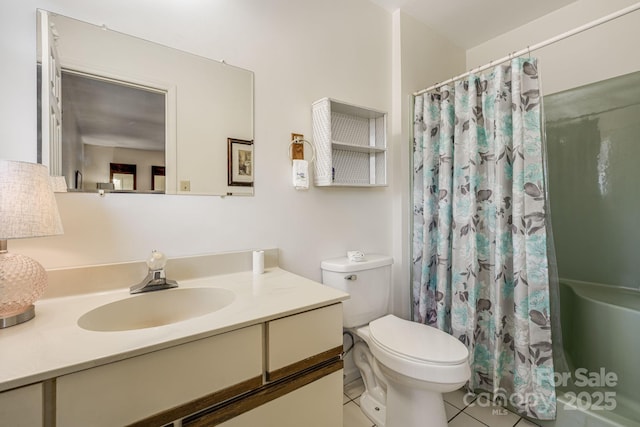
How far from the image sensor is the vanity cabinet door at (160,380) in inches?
22.9

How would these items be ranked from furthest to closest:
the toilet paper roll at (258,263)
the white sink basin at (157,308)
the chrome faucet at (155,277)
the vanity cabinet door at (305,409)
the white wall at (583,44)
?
the white wall at (583,44), the toilet paper roll at (258,263), the chrome faucet at (155,277), the white sink basin at (157,308), the vanity cabinet door at (305,409)

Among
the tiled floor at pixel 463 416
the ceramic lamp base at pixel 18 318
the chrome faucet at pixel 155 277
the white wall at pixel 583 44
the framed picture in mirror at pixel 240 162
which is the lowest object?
the tiled floor at pixel 463 416

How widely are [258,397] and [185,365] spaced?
0.24 meters

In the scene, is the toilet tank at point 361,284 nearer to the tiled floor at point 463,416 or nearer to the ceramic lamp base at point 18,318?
the tiled floor at point 463,416

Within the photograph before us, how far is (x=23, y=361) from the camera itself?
1.88ft

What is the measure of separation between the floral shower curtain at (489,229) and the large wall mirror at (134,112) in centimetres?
118

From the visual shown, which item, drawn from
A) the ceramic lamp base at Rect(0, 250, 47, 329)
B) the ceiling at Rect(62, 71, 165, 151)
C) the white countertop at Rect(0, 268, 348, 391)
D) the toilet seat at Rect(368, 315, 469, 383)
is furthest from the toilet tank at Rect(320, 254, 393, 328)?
the ceramic lamp base at Rect(0, 250, 47, 329)

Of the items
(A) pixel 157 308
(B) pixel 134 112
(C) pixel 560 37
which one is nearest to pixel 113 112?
(B) pixel 134 112

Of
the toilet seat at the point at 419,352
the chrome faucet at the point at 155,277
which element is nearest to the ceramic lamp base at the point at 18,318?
the chrome faucet at the point at 155,277

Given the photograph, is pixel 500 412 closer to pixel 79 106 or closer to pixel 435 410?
pixel 435 410

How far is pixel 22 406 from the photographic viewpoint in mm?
532

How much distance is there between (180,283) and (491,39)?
2.88 meters

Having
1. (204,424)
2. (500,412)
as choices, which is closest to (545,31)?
(500,412)

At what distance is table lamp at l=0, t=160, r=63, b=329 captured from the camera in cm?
71
